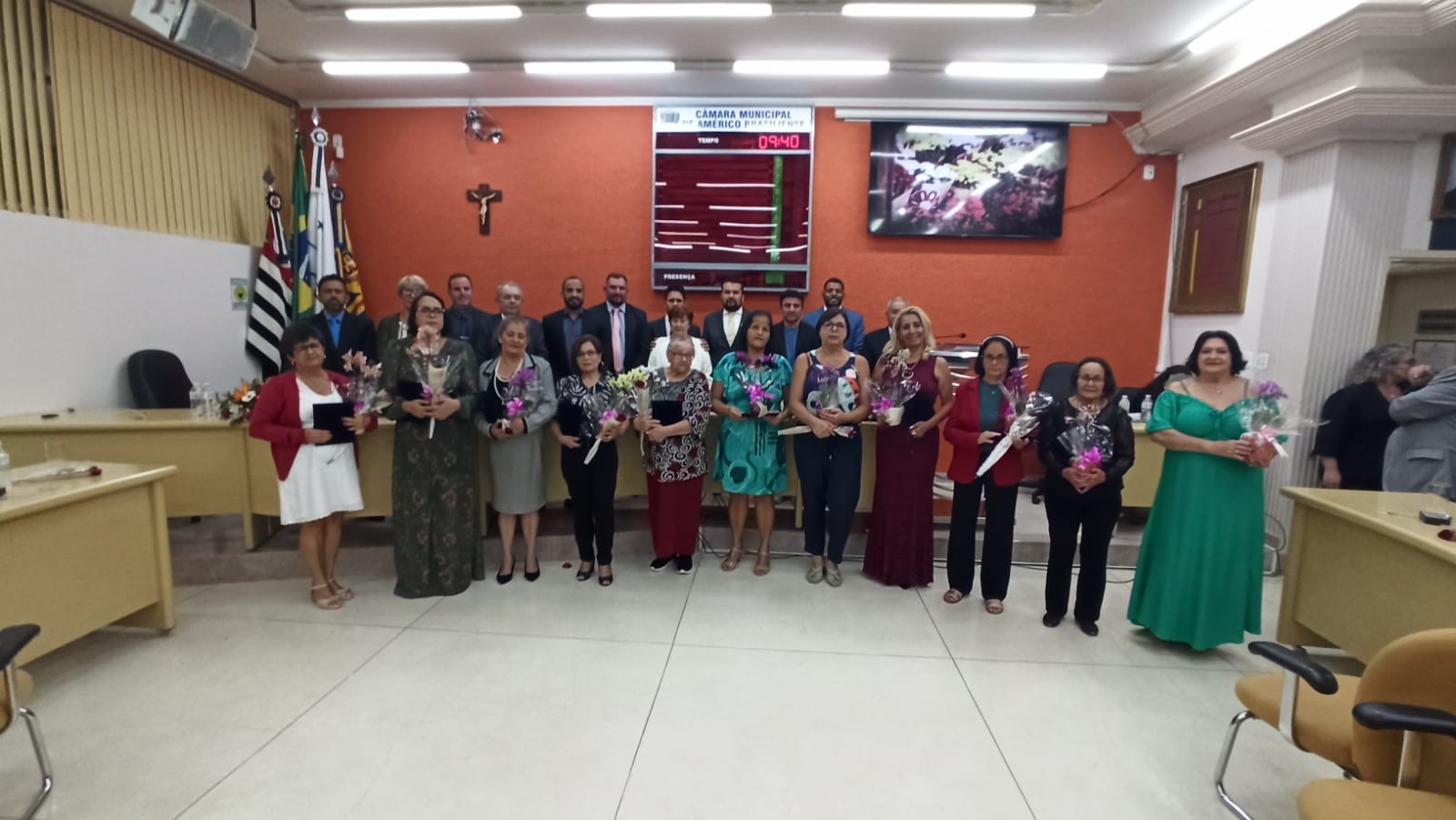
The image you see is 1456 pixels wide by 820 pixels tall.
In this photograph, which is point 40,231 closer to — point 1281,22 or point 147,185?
point 147,185

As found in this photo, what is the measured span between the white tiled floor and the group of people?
318 millimetres

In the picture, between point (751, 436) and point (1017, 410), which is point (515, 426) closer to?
point (751, 436)

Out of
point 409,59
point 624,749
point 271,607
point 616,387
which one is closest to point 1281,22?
point 616,387

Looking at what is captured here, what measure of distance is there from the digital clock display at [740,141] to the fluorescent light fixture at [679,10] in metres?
1.70

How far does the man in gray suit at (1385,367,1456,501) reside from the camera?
137 inches

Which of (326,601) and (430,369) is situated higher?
(430,369)

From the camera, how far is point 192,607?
3850 millimetres

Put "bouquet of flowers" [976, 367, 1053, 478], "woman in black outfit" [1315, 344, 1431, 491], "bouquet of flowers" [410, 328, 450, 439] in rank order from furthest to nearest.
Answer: "woman in black outfit" [1315, 344, 1431, 491] → "bouquet of flowers" [410, 328, 450, 439] → "bouquet of flowers" [976, 367, 1053, 478]

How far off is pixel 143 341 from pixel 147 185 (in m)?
1.27

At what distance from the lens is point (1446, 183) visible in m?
4.62

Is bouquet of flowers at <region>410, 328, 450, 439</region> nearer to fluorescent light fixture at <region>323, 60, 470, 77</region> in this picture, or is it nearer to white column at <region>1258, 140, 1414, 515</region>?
fluorescent light fixture at <region>323, 60, 470, 77</region>

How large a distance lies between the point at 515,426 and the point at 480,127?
13.8ft

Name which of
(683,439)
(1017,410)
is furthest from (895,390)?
(683,439)

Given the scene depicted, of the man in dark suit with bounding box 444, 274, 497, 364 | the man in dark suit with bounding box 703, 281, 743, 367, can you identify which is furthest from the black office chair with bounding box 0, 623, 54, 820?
the man in dark suit with bounding box 703, 281, 743, 367
